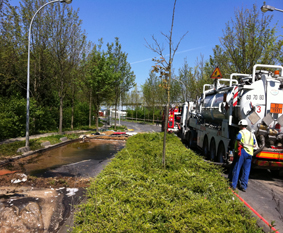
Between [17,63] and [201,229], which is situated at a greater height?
[17,63]

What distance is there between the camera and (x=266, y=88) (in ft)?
24.4

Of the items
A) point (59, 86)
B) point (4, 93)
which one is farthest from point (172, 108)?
point (4, 93)

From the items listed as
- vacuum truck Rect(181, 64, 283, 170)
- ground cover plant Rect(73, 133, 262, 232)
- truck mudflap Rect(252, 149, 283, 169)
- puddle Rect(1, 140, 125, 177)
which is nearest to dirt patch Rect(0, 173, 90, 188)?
puddle Rect(1, 140, 125, 177)

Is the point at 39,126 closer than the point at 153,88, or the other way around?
the point at 39,126

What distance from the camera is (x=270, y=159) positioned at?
718 cm

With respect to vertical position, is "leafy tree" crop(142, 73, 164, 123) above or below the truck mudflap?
above

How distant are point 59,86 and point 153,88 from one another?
2714 cm

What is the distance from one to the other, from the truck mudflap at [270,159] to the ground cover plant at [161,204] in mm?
2521

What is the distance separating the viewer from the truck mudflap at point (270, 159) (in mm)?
7125

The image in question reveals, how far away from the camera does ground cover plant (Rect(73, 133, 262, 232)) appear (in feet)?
10.2

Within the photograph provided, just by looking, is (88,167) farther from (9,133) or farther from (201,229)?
(9,133)

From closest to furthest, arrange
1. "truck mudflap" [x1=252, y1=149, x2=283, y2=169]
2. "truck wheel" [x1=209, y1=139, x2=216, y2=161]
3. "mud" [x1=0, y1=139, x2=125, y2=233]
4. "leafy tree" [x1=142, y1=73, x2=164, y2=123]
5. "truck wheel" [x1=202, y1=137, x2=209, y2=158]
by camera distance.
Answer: "mud" [x1=0, y1=139, x2=125, y2=233], "truck mudflap" [x1=252, y1=149, x2=283, y2=169], "truck wheel" [x1=209, y1=139, x2=216, y2=161], "truck wheel" [x1=202, y1=137, x2=209, y2=158], "leafy tree" [x1=142, y1=73, x2=164, y2=123]

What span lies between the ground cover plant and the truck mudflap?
2.52 metres

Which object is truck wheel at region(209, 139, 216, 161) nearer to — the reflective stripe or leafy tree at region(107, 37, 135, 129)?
the reflective stripe
